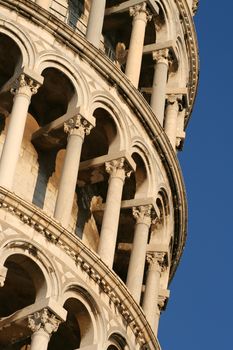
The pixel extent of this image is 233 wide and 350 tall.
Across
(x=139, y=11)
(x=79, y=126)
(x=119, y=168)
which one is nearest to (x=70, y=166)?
(x=79, y=126)

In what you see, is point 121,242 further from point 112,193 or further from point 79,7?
point 79,7

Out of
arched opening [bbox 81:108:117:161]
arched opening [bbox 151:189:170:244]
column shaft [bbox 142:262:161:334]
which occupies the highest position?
arched opening [bbox 81:108:117:161]

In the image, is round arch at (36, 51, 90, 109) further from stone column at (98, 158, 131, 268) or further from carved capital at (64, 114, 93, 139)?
stone column at (98, 158, 131, 268)

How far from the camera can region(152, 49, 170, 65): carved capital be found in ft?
105

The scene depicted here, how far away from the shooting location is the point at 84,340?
995 inches

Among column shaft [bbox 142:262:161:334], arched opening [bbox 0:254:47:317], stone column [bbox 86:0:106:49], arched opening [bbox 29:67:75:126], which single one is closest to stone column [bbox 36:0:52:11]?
stone column [bbox 86:0:106:49]

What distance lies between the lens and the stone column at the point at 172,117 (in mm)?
32062

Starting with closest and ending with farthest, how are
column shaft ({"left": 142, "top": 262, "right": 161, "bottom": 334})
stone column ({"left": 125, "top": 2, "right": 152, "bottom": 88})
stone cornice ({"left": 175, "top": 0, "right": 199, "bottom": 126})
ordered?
column shaft ({"left": 142, "top": 262, "right": 161, "bottom": 334})
stone column ({"left": 125, "top": 2, "right": 152, "bottom": 88})
stone cornice ({"left": 175, "top": 0, "right": 199, "bottom": 126})

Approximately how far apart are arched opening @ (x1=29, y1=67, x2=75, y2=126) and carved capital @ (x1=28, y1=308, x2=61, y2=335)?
17.1 feet

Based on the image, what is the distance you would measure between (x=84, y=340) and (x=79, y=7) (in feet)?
29.9

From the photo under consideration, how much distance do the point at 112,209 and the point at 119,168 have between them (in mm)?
1043

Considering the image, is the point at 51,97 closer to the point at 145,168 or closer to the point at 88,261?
the point at 145,168

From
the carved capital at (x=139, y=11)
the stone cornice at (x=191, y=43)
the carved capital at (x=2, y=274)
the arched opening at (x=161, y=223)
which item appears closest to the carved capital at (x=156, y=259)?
the arched opening at (x=161, y=223)

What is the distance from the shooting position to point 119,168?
27.9m
